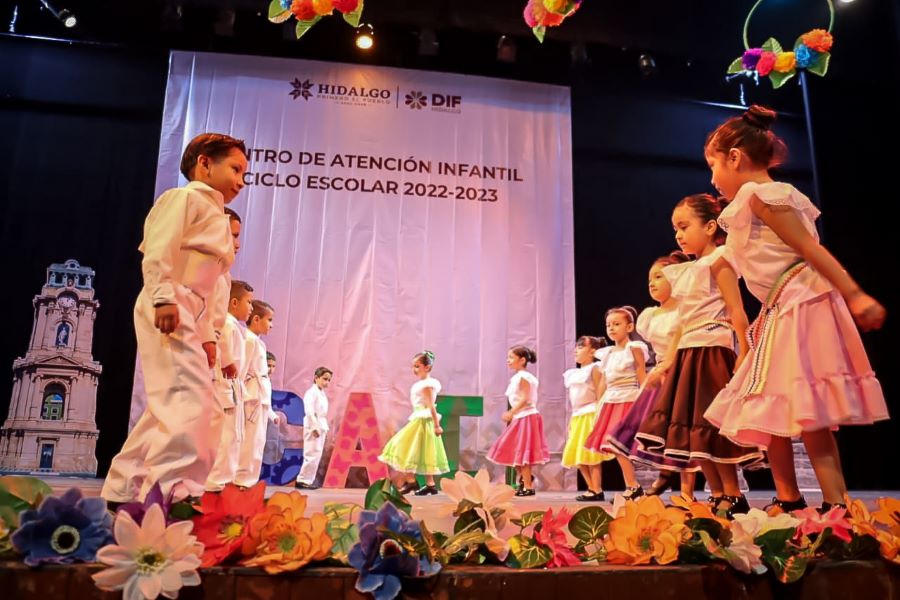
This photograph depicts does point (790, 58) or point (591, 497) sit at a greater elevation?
→ point (790, 58)

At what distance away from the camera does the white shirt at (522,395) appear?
5.68 metres

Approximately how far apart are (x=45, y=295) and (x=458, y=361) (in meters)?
3.50

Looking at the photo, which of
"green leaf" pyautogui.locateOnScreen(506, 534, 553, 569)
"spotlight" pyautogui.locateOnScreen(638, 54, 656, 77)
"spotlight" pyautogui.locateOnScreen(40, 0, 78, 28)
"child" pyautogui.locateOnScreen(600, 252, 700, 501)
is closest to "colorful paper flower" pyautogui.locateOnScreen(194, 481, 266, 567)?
"green leaf" pyautogui.locateOnScreen(506, 534, 553, 569)

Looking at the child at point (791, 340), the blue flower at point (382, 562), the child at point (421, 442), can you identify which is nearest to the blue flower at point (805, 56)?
the child at point (791, 340)

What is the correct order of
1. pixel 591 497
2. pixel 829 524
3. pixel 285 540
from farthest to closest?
pixel 591 497 < pixel 829 524 < pixel 285 540

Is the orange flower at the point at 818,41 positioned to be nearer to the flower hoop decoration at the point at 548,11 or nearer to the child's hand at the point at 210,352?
the flower hoop decoration at the point at 548,11

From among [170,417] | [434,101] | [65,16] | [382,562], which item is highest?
[65,16]

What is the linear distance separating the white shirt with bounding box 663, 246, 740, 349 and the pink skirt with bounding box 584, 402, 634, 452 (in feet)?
5.60

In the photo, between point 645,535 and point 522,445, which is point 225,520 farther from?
point 522,445

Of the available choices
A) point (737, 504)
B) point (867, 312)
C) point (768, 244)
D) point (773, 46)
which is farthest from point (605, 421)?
point (867, 312)

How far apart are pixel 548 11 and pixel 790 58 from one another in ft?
4.88

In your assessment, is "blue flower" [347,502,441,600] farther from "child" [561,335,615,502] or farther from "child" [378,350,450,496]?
"child" [378,350,450,496]

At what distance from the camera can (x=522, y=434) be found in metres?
5.59

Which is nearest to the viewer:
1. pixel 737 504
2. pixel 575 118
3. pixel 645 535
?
pixel 645 535
